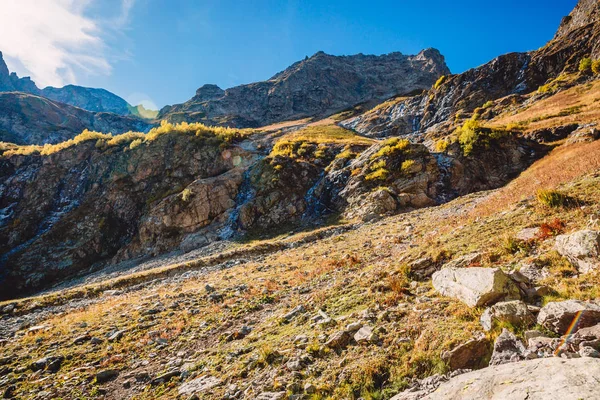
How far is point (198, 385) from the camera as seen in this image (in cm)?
714

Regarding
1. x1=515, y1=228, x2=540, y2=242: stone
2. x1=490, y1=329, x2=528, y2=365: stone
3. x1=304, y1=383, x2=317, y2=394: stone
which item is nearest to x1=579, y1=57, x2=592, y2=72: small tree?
x1=515, y1=228, x2=540, y2=242: stone

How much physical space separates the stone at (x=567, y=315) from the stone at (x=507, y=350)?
2.21ft

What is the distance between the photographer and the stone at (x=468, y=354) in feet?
16.6

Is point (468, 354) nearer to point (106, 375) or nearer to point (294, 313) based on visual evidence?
point (294, 313)

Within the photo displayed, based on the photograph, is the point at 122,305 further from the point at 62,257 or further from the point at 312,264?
the point at 62,257

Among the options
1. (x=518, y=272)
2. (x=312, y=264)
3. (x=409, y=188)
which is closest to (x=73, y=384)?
(x=312, y=264)

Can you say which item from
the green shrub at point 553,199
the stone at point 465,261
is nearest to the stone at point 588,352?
the stone at point 465,261

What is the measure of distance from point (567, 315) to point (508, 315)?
0.89 m

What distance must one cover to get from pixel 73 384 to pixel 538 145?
1822 inches

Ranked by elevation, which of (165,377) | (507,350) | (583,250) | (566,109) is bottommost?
(165,377)

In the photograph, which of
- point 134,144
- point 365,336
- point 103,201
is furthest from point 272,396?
point 134,144

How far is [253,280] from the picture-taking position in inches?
625

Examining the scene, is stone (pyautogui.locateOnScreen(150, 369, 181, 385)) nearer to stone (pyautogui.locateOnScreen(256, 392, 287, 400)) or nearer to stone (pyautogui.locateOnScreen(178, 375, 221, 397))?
stone (pyautogui.locateOnScreen(178, 375, 221, 397))

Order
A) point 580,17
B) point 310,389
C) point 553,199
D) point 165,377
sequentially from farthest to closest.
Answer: point 580,17
point 553,199
point 165,377
point 310,389
